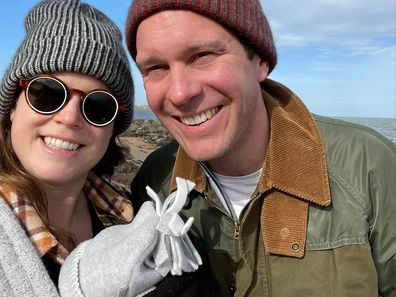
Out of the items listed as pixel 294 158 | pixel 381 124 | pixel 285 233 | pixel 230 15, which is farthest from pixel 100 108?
pixel 381 124

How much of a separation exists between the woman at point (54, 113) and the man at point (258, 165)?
0.30 m

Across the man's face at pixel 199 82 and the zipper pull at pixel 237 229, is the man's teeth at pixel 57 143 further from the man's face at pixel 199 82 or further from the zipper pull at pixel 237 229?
the zipper pull at pixel 237 229

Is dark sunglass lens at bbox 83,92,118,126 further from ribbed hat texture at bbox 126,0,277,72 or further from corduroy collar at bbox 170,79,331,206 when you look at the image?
corduroy collar at bbox 170,79,331,206

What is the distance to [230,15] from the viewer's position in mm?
2562

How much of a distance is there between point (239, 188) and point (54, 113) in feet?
4.56

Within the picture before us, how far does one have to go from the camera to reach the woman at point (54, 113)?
2394 millimetres

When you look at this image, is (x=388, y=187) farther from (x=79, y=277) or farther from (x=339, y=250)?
(x=79, y=277)

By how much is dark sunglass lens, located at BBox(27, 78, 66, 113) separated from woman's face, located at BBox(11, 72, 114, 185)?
4cm

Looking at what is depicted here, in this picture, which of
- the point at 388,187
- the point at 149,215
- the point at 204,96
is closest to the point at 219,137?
the point at 204,96

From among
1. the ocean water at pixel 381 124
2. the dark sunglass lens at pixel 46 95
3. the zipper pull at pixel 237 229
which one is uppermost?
the dark sunglass lens at pixel 46 95

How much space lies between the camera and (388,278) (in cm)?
263

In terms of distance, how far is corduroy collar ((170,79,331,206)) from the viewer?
268cm

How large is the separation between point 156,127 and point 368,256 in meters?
26.0

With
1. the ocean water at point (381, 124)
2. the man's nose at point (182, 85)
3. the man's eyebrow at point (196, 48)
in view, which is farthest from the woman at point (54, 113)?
the ocean water at point (381, 124)
